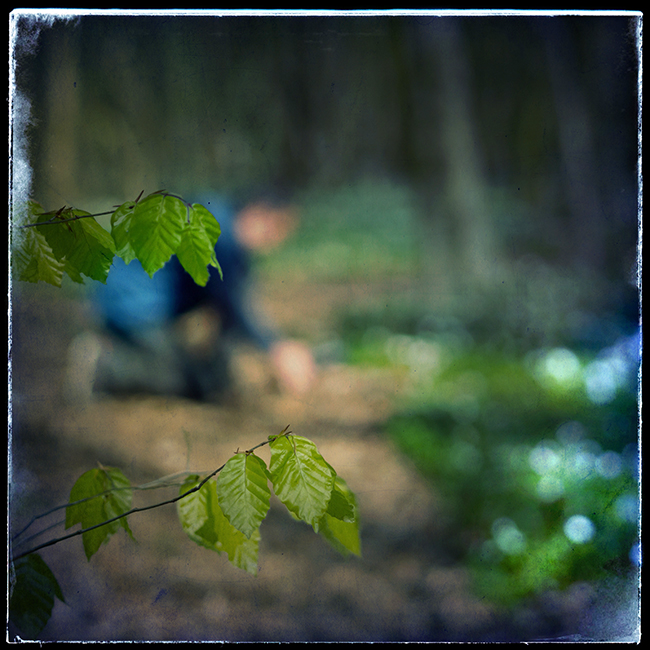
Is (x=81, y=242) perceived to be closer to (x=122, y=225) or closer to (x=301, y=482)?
(x=122, y=225)

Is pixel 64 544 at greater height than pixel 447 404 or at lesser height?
lesser

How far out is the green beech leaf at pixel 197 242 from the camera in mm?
897

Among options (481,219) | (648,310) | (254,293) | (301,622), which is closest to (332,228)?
(254,293)

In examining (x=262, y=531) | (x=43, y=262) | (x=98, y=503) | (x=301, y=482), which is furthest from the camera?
(x=262, y=531)

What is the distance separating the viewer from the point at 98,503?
1.12m

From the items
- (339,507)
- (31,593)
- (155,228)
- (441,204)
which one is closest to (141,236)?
(155,228)

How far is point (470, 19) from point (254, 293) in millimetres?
772

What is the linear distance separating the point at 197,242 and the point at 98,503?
610 mm

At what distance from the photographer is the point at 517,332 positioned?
121cm

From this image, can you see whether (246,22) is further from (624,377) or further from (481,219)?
(624,377)

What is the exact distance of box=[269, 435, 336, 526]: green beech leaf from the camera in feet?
2.78

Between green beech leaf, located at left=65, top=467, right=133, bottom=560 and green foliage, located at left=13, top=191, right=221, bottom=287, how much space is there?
44 cm

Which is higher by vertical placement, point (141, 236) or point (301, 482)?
point (141, 236)

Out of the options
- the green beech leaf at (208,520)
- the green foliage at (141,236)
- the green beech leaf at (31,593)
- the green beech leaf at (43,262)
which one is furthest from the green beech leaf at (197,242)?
the green beech leaf at (31,593)
